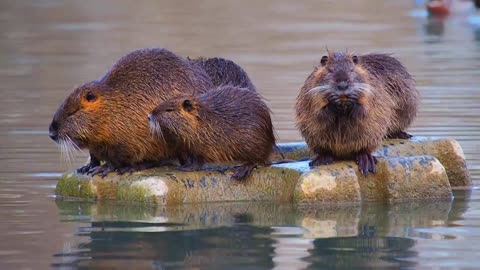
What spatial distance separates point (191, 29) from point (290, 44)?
10.3ft

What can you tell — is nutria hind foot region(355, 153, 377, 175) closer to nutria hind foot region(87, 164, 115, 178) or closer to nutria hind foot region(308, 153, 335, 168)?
nutria hind foot region(308, 153, 335, 168)

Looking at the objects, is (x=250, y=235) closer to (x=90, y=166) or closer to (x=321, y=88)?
(x=321, y=88)

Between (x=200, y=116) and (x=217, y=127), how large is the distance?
108mm

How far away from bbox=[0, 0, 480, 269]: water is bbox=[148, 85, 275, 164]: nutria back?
32cm

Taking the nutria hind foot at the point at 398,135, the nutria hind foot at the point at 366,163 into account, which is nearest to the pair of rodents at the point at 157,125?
the nutria hind foot at the point at 366,163

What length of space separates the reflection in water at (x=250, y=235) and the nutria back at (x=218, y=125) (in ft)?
0.97

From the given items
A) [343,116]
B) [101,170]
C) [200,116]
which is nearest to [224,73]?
[200,116]

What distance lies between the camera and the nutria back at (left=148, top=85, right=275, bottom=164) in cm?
778

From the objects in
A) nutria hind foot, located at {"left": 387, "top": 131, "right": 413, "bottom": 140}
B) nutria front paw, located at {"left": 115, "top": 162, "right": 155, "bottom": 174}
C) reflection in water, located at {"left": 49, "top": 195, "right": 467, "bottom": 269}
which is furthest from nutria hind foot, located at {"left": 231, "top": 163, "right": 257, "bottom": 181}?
nutria hind foot, located at {"left": 387, "top": 131, "right": 413, "bottom": 140}

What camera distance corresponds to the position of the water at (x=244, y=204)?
650cm

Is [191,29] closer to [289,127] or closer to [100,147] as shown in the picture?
[289,127]

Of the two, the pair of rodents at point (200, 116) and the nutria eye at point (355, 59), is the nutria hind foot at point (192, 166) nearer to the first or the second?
the pair of rodents at point (200, 116)

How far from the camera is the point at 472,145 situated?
980 cm

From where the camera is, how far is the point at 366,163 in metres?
7.82
